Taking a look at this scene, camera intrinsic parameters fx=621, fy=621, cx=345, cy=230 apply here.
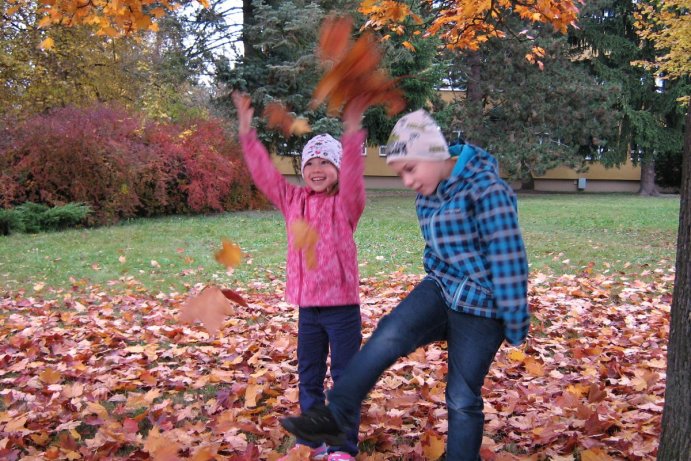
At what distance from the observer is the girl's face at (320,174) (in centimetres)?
292

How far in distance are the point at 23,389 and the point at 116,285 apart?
163 inches

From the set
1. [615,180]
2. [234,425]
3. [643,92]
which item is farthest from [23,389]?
[615,180]

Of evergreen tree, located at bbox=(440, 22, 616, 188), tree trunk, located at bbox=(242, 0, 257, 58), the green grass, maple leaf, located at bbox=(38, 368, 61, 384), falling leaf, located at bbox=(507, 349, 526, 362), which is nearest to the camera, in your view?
maple leaf, located at bbox=(38, 368, 61, 384)

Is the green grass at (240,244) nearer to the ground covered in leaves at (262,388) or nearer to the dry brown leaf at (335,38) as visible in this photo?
the ground covered in leaves at (262,388)

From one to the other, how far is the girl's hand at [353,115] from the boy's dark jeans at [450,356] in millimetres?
711

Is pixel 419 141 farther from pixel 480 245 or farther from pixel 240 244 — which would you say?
pixel 240 244

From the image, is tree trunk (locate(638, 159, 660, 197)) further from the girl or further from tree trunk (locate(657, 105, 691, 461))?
the girl

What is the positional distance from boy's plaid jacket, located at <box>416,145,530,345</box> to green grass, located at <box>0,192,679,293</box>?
5953 millimetres

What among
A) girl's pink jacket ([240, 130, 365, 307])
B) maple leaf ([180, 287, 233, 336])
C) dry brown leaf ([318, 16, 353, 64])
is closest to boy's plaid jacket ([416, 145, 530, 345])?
girl's pink jacket ([240, 130, 365, 307])

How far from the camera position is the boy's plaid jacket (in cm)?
222

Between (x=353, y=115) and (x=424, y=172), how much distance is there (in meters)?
0.41

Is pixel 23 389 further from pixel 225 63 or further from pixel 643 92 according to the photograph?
pixel 643 92

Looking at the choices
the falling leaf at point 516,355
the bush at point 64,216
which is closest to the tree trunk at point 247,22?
the bush at point 64,216

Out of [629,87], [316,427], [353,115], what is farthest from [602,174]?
[316,427]
